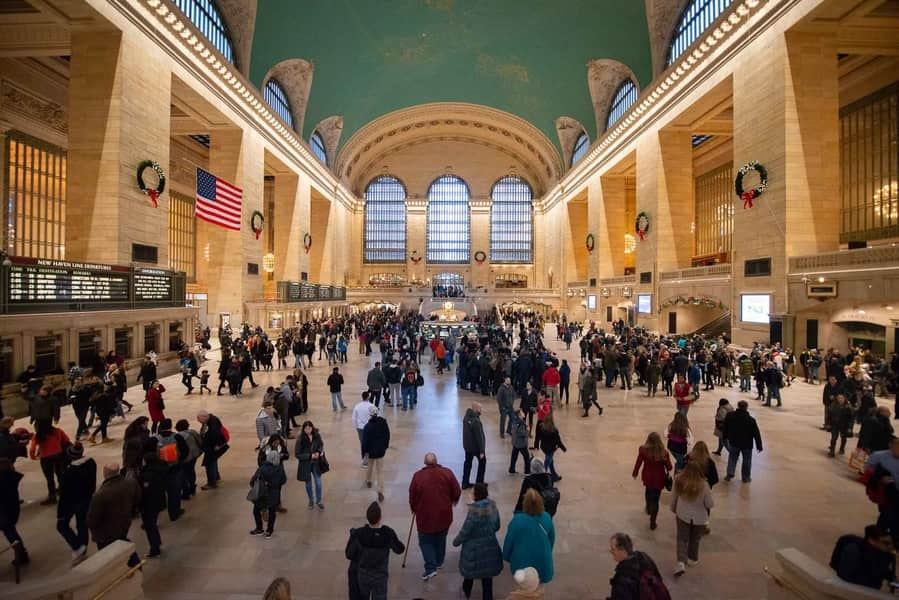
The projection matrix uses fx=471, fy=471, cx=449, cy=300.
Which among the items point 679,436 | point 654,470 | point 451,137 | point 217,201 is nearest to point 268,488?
point 654,470

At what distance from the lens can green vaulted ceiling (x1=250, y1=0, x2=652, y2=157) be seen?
24.8 meters

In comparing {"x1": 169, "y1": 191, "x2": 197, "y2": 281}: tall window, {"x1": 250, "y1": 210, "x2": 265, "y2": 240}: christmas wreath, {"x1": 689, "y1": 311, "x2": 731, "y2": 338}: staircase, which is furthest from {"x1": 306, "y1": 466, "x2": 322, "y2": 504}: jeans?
{"x1": 169, "y1": 191, "x2": 197, "y2": 281}: tall window

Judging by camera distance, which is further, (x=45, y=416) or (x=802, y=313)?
(x=802, y=313)

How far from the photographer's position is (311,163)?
3228 centimetres

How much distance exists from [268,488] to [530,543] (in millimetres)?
2699

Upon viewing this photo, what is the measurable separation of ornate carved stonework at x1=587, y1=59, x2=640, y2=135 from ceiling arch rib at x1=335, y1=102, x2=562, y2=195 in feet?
29.0

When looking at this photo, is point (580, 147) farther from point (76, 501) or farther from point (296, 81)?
point (76, 501)

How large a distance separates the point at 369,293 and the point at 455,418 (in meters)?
33.1

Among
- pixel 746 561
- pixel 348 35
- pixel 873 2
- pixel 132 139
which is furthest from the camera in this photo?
pixel 348 35

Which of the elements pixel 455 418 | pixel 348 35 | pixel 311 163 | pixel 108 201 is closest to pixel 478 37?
pixel 348 35

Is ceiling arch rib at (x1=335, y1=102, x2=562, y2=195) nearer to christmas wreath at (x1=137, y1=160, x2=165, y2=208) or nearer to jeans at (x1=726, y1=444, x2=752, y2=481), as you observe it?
christmas wreath at (x1=137, y1=160, x2=165, y2=208)

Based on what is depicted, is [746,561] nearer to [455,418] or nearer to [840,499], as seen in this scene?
[840,499]

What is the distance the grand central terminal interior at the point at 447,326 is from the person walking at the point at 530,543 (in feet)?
0.12

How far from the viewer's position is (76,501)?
4.24 meters
